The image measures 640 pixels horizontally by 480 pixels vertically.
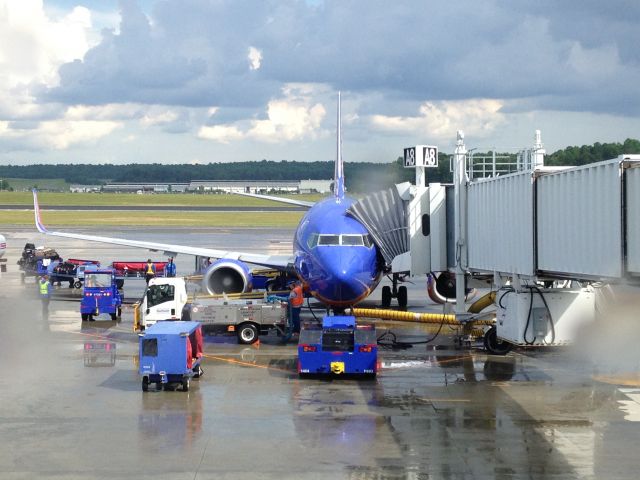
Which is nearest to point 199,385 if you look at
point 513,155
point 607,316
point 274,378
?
point 274,378

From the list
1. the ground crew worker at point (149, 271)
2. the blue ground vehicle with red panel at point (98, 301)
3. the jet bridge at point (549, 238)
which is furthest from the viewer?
the ground crew worker at point (149, 271)

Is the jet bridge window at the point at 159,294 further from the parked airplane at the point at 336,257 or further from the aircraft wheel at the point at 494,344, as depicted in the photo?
the aircraft wheel at the point at 494,344

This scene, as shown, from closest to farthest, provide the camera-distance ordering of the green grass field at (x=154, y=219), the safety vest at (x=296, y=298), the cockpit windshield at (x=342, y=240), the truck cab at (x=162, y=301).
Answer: the cockpit windshield at (x=342, y=240)
the truck cab at (x=162, y=301)
the safety vest at (x=296, y=298)
the green grass field at (x=154, y=219)

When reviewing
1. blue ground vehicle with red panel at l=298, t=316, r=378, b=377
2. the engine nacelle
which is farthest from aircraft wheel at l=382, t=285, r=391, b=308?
blue ground vehicle with red panel at l=298, t=316, r=378, b=377

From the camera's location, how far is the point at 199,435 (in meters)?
20.2

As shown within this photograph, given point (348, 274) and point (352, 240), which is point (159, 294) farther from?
point (352, 240)

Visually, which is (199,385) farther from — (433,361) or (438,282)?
(438,282)

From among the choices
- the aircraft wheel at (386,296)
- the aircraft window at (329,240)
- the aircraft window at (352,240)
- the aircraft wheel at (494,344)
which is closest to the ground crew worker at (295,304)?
the aircraft window at (329,240)

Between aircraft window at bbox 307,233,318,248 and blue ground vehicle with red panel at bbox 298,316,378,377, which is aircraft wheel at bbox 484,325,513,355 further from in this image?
aircraft window at bbox 307,233,318,248

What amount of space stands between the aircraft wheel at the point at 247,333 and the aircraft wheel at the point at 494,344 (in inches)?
315

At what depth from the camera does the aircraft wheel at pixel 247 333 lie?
3438 centimetres

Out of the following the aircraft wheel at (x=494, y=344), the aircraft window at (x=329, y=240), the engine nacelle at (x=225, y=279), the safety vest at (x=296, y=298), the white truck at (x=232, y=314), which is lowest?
the aircraft wheel at (x=494, y=344)

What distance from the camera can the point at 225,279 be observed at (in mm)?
43656

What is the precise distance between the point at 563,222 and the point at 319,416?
23.5ft
